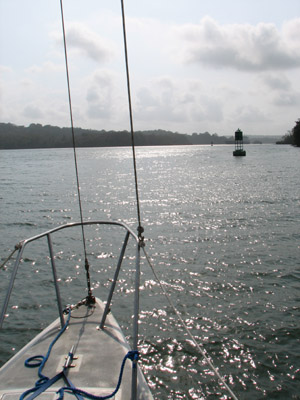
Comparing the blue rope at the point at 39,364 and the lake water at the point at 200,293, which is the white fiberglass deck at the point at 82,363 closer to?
the blue rope at the point at 39,364

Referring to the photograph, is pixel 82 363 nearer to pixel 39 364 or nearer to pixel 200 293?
pixel 39 364

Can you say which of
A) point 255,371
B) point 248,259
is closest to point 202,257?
point 248,259

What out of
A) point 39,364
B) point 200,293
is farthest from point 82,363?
point 200,293

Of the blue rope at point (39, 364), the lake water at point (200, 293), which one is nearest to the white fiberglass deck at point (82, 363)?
the blue rope at point (39, 364)

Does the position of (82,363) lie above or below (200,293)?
above

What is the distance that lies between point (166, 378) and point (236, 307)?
12.2ft

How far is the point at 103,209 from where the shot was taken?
92.7 feet

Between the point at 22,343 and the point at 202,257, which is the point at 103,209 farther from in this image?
the point at 22,343

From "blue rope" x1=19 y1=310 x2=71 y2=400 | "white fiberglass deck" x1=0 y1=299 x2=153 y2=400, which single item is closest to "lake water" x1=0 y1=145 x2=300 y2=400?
"white fiberglass deck" x1=0 y1=299 x2=153 y2=400

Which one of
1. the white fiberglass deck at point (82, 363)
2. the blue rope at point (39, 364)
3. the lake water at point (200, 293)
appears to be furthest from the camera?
the lake water at point (200, 293)

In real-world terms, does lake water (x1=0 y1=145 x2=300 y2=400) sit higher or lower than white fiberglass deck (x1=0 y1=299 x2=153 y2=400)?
lower

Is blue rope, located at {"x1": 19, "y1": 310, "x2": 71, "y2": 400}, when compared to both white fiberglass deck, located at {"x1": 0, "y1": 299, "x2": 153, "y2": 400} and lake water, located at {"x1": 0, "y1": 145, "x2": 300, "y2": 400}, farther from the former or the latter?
lake water, located at {"x1": 0, "y1": 145, "x2": 300, "y2": 400}

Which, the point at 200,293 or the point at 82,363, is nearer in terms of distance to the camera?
the point at 82,363

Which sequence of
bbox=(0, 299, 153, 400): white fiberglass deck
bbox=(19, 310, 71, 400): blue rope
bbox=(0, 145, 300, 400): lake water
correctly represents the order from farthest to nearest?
bbox=(0, 145, 300, 400): lake water, bbox=(0, 299, 153, 400): white fiberglass deck, bbox=(19, 310, 71, 400): blue rope
